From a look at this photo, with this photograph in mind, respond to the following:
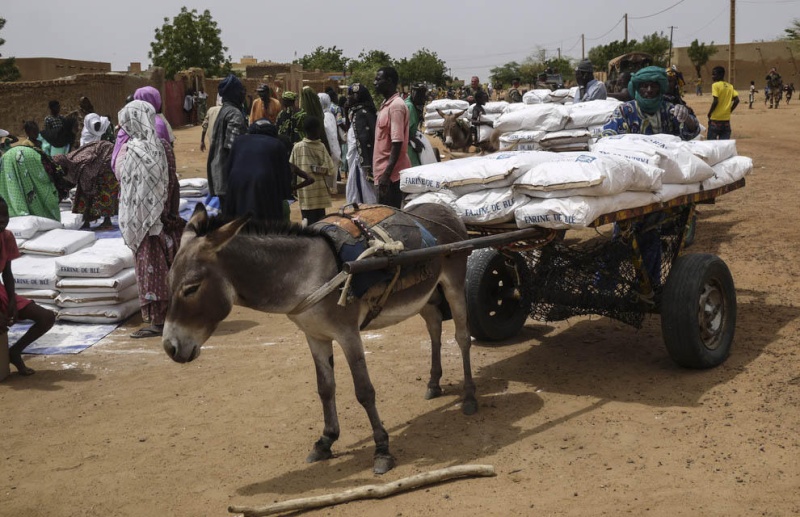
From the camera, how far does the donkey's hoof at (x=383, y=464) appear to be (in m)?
4.77

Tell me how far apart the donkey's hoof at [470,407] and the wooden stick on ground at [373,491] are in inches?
39.5

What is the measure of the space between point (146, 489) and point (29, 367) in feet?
10.3

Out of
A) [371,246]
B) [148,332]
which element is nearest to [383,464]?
[371,246]

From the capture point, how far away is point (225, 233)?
4340mm

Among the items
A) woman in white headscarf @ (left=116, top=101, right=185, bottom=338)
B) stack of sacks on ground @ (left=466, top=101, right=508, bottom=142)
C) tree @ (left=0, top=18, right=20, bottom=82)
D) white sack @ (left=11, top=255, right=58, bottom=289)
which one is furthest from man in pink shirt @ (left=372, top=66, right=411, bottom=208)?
tree @ (left=0, top=18, right=20, bottom=82)

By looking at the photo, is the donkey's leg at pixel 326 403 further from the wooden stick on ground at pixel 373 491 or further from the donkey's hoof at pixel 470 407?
the donkey's hoof at pixel 470 407

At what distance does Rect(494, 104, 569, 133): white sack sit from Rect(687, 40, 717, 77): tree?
52521mm

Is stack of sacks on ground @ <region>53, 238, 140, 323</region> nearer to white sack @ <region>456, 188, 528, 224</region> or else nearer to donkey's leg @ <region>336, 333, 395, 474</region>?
white sack @ <region>456, 188, 528, 224</region>

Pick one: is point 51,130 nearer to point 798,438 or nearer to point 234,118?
point 234,118

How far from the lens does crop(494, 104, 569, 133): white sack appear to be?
10.5 metres

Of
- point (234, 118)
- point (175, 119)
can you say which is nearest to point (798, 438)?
point (234, 118)

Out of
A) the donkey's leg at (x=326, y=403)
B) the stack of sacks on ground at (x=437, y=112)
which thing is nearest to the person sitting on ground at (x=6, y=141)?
the donkey's leg at (x=326, y=403)

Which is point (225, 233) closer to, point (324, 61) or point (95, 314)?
point (95, 314)

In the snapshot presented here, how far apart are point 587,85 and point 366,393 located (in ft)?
32.4
